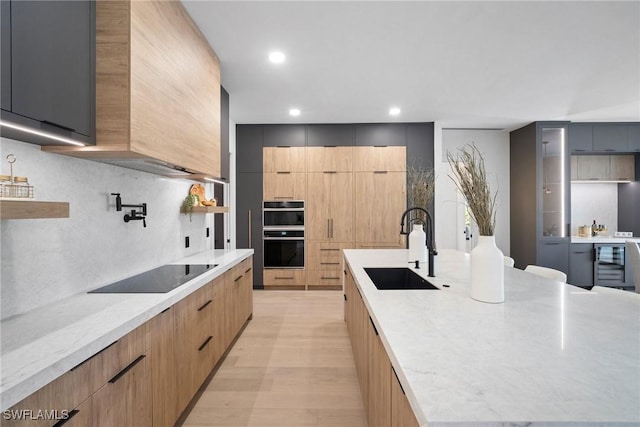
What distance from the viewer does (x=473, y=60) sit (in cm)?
289

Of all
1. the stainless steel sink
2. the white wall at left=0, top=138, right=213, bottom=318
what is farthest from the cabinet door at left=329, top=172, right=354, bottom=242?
the white wall at left=0, top=138, right=213, bottom=318

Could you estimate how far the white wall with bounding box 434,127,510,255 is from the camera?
205 inches

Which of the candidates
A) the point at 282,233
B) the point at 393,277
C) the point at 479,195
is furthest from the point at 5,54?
the point at 282,233

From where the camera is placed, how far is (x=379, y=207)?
16.0ft

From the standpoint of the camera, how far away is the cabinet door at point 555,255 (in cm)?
483

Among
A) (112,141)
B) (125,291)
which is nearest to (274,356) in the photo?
(125,291)

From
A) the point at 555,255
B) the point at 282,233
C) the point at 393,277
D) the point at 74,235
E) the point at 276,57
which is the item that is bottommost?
the point at 555,255

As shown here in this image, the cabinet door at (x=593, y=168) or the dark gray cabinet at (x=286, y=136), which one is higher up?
the dark gray cabinet at (x=286, y=136)

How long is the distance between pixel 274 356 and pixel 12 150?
230 cm

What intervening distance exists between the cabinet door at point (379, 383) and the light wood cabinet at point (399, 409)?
0.20 ft

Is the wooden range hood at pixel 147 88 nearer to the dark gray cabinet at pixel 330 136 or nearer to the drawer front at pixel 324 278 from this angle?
the dark gray cabinet at pixel 330 136

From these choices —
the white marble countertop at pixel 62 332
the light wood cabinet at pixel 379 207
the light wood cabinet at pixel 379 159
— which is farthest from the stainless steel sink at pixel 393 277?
the light wood cabinet at pixel 379 159

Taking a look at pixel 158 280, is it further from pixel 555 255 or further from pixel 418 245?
pixel 555 255

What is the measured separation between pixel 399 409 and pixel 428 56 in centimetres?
299
